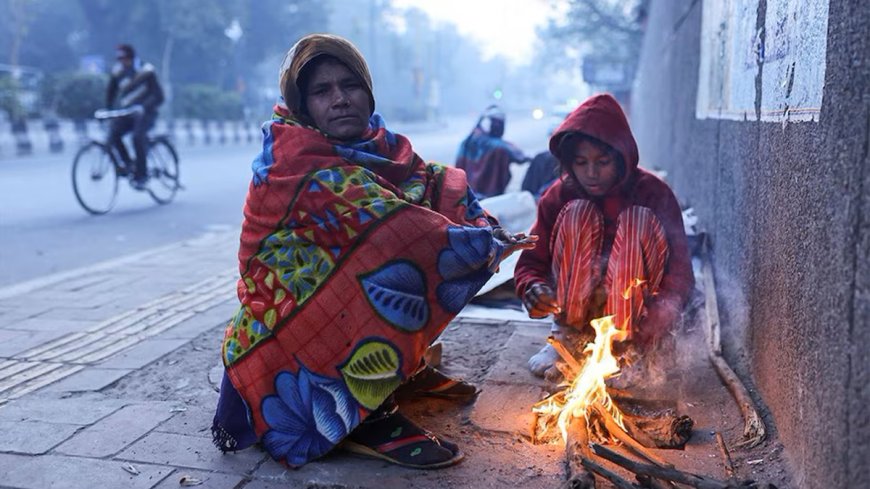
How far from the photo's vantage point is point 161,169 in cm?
1040

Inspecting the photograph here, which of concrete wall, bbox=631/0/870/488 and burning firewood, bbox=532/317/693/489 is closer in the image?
concrete wall, bbox=631/0/870/488

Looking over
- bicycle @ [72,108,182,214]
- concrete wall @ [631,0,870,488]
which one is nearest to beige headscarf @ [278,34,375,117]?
concrete wall @ [631,0,870,488]

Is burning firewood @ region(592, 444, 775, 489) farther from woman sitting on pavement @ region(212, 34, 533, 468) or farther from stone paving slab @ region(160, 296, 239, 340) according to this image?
stone paving slab @ region(160, 296, 239, 340)

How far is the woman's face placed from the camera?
2.77m

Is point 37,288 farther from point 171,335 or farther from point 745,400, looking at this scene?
point 745,400

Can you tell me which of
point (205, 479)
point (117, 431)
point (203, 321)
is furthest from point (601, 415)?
point (203, 321)

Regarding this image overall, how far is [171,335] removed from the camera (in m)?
4.26

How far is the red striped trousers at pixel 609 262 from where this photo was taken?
10.4ft

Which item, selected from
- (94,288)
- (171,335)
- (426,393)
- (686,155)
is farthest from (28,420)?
(686,155)

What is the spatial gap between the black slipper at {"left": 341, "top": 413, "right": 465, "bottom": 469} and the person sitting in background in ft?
15.7

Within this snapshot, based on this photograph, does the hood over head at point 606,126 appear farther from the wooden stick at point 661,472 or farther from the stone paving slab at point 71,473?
the stone paving slab at point 71,473

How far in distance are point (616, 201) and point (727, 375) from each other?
0.86m

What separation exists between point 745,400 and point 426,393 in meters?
1.23

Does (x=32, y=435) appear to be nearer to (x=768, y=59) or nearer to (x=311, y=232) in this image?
(x=311, y=232)
